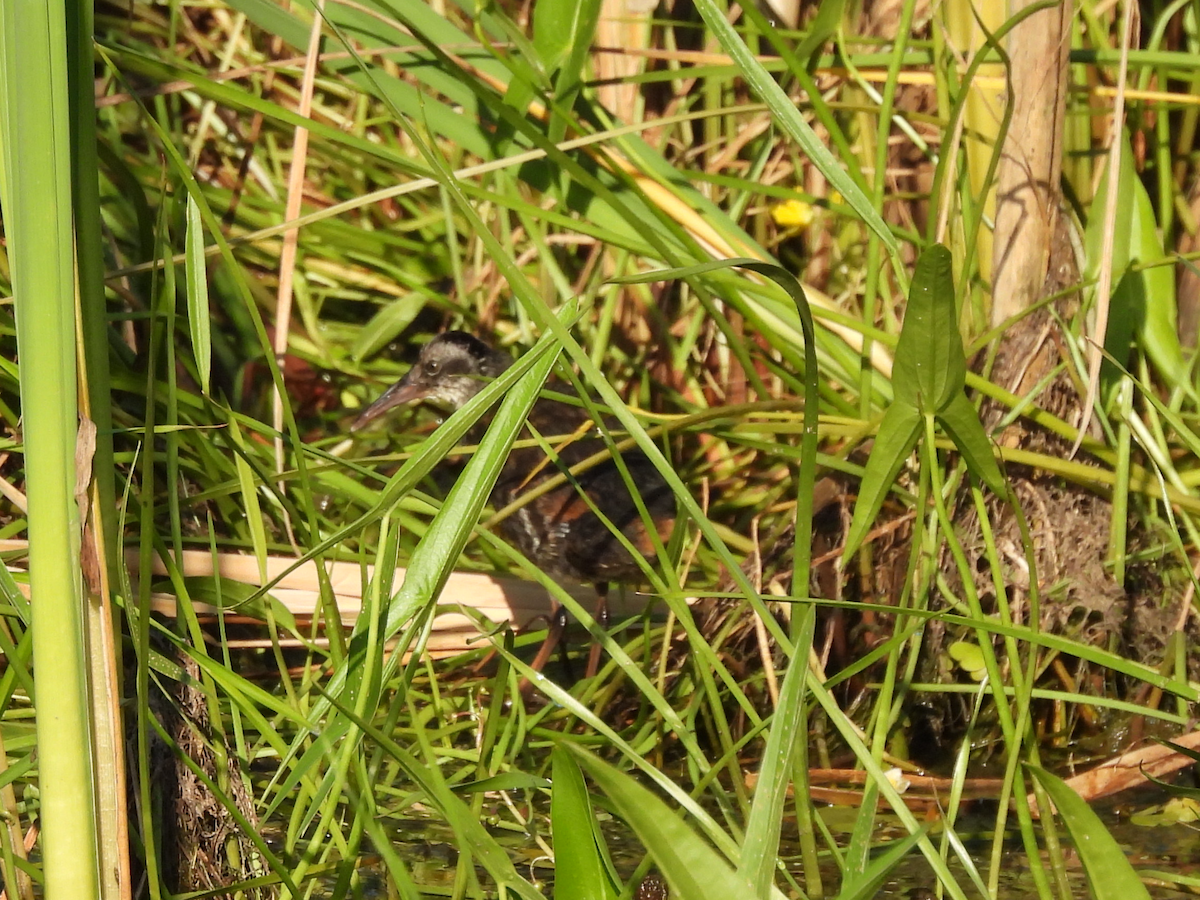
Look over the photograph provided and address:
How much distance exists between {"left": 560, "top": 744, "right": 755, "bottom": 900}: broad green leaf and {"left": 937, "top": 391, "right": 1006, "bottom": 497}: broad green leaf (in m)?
0.60

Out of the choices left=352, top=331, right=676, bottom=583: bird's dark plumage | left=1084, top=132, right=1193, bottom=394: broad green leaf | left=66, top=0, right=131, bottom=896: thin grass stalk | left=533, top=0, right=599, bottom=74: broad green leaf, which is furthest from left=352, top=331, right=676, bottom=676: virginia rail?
left=66, top=0, right=131, bottom=896: thin grass stalk

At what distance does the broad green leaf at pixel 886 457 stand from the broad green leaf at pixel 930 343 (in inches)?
0.7

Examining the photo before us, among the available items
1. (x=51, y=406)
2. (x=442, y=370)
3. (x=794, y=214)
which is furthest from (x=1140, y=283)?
(x=51, y=406)

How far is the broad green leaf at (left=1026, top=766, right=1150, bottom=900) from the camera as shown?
1004mm

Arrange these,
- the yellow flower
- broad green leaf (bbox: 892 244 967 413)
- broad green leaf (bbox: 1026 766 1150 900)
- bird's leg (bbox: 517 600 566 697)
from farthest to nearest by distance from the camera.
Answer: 1. the yellow flower
2. bird's leg (bbox: 517 600 566 697)
3. broad green leaf (bbox: 892 244 967 413)
4. broad green leaf (bbox: 1026 766 1150 900)

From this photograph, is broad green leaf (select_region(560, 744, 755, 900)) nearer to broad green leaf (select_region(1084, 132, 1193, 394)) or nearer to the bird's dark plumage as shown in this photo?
the bird's dark plumage

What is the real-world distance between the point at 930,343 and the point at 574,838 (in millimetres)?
576

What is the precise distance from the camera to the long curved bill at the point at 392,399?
288 cm

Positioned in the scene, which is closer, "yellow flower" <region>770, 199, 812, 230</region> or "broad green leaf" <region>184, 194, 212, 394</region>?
"broad green leaf" <region>184, 194, 212, 394</region>

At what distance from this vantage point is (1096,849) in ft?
3.32

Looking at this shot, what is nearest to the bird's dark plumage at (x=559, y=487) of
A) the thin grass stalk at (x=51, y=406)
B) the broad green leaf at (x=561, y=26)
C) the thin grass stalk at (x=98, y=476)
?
the broad green leaf at (x=561, y=26)

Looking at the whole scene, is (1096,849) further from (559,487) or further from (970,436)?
(559,487)

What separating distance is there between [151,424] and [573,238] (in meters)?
1.68

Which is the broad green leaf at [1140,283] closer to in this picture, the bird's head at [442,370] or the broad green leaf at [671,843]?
the bird's head at [442,370]
